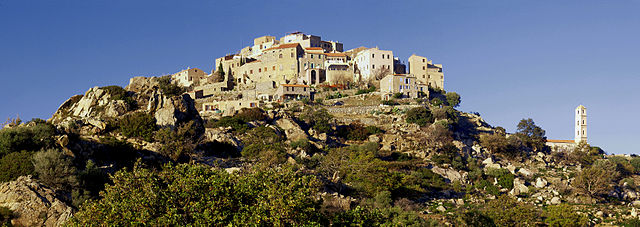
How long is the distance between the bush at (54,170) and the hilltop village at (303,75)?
5068 cm

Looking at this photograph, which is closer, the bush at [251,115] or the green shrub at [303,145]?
the green shrub at [303,145]

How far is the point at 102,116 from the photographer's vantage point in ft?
151

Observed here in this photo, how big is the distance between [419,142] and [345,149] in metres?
11.5

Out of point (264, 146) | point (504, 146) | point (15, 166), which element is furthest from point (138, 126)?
point (504, 146)

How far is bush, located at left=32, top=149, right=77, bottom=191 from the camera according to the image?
98.8ft

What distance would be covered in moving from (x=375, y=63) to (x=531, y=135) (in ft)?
95.2

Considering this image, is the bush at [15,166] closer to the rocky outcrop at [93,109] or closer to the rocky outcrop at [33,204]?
the rocky outcrop at [33,204]

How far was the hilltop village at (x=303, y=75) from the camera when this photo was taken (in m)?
86.9

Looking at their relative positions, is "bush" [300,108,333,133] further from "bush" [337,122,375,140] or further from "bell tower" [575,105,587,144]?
"bell tower" [575,105,587,144]

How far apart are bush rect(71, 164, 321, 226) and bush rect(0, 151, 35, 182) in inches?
438

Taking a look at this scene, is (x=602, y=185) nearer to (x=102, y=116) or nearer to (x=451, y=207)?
(x=451, y=207)

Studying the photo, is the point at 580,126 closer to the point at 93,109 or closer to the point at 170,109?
the point at 170,109

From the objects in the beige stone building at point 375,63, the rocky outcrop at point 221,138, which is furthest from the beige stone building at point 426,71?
the rocky outcrop at point 221,138

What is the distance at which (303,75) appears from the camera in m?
98.1
